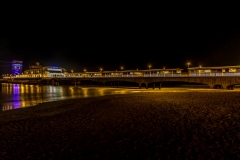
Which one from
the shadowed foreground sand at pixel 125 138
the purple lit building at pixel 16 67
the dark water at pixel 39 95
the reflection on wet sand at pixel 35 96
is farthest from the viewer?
the purple lit building at pixel 16 67

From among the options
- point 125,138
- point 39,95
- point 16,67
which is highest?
point 16,67

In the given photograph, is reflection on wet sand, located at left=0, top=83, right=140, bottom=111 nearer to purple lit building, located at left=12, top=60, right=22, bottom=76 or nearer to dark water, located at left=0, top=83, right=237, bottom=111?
dark water, located at left=0, top=83, right=237, bottom=111

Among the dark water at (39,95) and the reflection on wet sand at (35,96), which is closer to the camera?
the reflection on wet sand at (35,96)

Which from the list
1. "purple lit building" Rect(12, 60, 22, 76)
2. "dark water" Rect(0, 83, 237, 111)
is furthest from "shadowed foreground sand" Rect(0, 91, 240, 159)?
"purple lit building" Rect(12, 60, 22, 76)

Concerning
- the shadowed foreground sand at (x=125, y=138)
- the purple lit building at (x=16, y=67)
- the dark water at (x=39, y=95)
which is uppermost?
the purple lit building at (x=16, y=67)

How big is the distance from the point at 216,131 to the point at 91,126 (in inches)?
231

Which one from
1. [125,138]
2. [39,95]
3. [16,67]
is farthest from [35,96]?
[16,67]

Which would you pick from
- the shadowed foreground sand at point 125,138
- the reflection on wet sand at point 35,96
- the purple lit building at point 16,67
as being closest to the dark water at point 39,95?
the reflection on wet sand at point 35,96

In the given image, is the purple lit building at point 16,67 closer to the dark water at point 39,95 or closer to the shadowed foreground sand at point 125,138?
the dark water at point 39,95

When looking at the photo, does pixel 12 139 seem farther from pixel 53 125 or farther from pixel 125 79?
pixel 125 79

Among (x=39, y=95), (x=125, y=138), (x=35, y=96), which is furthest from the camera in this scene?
(x=39, y=95)

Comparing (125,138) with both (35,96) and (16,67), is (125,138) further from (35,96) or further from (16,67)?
(16,67)

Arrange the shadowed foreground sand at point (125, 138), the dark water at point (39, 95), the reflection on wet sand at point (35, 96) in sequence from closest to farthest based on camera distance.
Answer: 1. the shadowed foreground sand at point (125, 138)
2. the reflection on wet sand at point (35, 96)
3. the dark water at point (39, 95)

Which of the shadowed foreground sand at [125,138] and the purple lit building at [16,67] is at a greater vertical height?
the purple lit building at [16,67]
